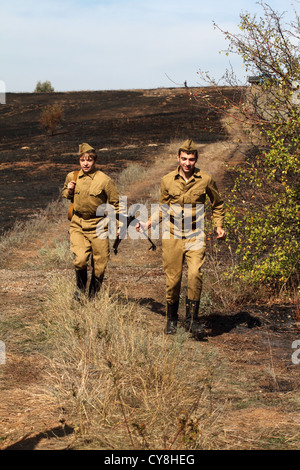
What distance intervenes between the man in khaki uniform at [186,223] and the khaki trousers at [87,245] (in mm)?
508

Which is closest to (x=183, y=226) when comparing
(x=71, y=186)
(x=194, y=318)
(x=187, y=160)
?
(x=187, y=160)

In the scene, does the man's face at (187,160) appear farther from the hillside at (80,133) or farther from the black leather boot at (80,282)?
the hillside at (80,133)

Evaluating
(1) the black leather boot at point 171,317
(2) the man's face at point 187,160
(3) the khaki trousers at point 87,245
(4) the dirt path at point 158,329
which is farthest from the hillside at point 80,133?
(1) the black leather boot at point 171,317

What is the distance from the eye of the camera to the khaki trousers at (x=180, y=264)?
19.7 feet

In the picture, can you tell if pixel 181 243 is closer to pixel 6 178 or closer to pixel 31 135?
pixel 6 178

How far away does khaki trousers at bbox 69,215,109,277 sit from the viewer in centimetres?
645

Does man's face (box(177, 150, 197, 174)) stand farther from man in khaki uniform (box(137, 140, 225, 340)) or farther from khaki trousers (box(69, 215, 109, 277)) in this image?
khaki trousers (box(69, 215, 109, 277))

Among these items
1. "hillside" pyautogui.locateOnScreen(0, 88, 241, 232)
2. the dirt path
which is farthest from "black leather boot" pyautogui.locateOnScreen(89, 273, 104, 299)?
"hillside" pyautogui.locateOnScreen(0, 88, 241, 232)

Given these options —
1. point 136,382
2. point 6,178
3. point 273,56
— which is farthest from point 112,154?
point 136,382

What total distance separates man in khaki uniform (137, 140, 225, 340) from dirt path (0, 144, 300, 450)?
0.52 meters

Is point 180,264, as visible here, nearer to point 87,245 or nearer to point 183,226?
point 183,226

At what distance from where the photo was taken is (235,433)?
152 inches

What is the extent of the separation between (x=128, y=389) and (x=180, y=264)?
1.99m

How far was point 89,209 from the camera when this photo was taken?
21.1 ft
